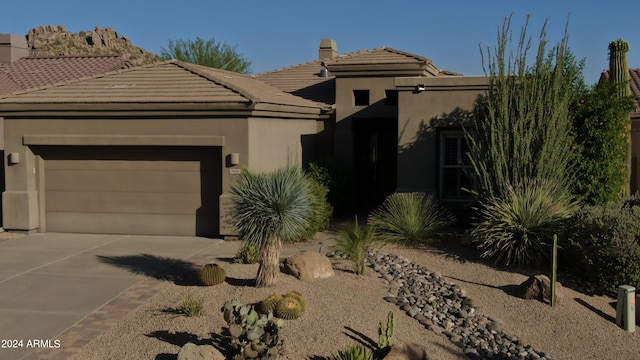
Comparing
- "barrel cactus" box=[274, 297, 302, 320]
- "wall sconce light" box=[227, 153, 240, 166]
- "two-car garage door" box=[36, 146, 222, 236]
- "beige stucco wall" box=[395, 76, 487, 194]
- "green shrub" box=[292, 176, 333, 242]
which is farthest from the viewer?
"beige stucco wall" box=[395, 76, 487, 194]

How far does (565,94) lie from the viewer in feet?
43.1

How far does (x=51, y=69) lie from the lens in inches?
965

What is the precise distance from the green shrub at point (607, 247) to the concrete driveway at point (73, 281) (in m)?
6.32

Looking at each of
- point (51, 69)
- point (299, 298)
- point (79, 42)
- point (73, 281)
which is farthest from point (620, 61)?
point (79, 42)

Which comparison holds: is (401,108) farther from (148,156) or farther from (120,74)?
(120,74)

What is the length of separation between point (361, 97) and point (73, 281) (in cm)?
1121

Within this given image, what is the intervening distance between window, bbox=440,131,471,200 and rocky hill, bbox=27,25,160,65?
51763 mm

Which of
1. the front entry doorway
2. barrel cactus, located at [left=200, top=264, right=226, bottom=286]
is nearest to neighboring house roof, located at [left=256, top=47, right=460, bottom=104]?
the front entry doorway

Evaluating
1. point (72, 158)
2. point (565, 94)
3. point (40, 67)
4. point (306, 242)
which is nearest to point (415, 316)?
point (306, 242)

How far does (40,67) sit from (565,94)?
19.6 metres

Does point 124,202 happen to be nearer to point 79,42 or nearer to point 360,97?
point 360,97

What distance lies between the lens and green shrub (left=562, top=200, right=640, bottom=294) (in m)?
10.2

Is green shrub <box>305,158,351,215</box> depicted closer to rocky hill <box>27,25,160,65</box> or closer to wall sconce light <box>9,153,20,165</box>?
wall sconce light <box>9,153,20,165</box>

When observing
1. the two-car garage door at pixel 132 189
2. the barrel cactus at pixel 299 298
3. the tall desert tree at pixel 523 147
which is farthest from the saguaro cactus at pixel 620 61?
the barrel cactus at pixel 299 298
